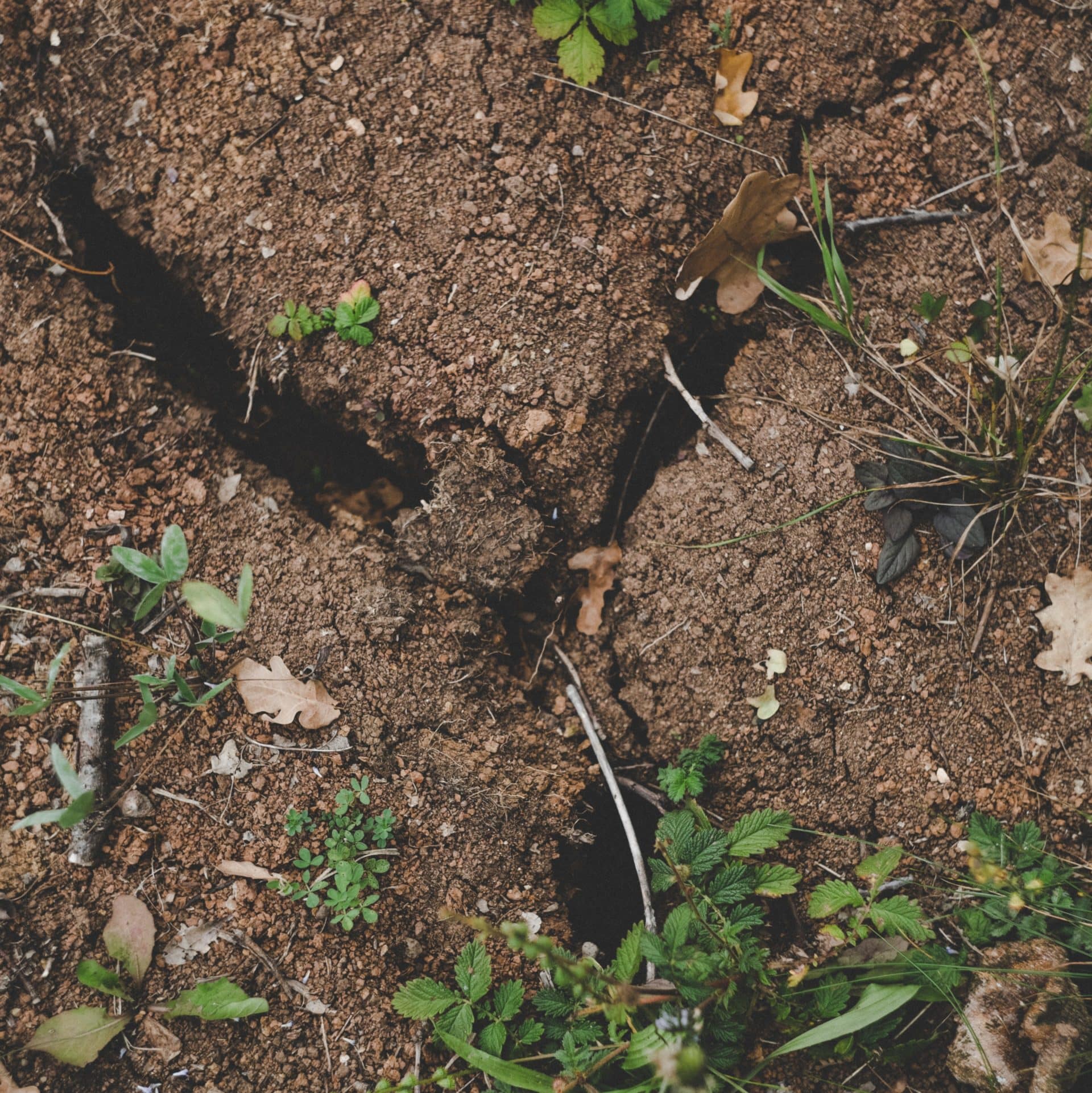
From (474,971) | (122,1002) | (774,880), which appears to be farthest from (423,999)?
(774,880)

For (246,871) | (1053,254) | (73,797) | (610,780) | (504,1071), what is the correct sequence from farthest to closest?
(1053,254)
(610,780)
(246,871)
(504,1071)
(73,797)

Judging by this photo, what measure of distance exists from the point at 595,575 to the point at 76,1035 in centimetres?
169

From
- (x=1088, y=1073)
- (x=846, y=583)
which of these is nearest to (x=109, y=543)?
(x=846, y=583)

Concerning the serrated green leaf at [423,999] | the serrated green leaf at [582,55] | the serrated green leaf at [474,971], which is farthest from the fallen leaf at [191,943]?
the serrated green leaf at [582,55]

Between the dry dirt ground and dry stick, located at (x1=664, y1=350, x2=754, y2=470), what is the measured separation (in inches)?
1.7

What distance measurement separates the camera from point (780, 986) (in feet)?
6.14

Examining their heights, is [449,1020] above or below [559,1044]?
above

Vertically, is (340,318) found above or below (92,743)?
above

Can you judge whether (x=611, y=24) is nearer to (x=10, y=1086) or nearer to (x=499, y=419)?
(x=499, y=419)

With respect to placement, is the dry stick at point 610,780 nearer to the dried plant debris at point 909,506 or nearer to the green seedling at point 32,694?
the dried plant debris at point 909,506

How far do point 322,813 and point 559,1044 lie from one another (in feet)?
2.63

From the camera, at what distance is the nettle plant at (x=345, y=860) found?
1.90 m

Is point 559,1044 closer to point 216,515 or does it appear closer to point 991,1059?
point 991,1059

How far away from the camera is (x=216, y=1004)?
184 centimetres
